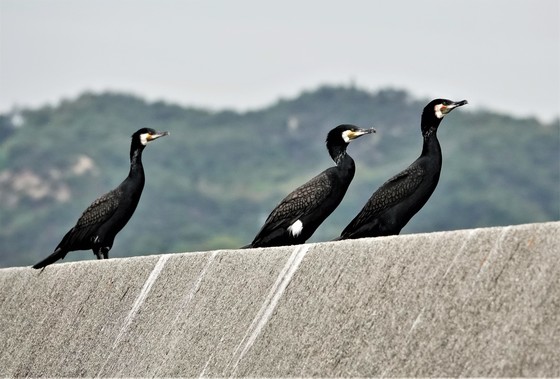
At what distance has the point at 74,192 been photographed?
18488 centimetres

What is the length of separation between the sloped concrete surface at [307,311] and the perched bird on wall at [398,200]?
1.95 m

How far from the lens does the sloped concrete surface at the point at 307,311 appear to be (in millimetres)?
7832

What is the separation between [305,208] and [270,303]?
3.39 metres

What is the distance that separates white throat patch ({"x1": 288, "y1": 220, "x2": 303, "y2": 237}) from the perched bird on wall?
2.50 feet

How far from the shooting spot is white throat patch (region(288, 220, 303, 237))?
12883mm

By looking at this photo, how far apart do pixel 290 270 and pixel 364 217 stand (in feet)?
8.56

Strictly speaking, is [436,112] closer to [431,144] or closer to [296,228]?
[431,144]

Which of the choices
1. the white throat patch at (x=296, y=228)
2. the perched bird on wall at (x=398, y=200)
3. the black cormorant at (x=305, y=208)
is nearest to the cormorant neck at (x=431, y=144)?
the perched bird on wall at (x=398, y=200)

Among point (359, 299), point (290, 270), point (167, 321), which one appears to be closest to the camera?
point (359, 299)

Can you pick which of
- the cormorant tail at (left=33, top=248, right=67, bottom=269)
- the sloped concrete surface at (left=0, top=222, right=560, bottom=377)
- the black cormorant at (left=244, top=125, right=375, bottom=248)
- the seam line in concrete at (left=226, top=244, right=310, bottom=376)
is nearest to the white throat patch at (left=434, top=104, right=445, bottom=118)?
the black cormorant at (left=244, top=125, right=375, bottom=248)

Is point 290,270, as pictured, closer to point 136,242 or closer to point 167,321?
point 167,321

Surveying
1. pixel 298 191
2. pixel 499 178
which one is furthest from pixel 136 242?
pixel 298 191

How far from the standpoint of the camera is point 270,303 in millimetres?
9523

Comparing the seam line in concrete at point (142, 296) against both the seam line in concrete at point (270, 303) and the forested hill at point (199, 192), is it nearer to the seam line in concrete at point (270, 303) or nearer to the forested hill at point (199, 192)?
the seam line in concrete at point (270, 303)
